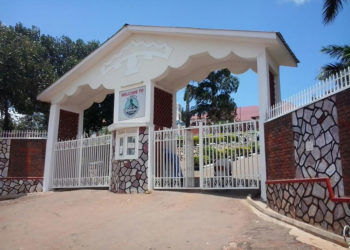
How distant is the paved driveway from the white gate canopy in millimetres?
3983

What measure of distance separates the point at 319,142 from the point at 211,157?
13.0 ft

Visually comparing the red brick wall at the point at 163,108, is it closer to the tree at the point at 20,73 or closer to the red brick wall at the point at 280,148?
the red brick wall at the point at 280,148

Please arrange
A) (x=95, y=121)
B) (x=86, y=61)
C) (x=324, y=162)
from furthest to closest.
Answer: (x=95, y=121), (x=86, y=61), (x=324, y=162)

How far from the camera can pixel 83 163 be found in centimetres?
1321

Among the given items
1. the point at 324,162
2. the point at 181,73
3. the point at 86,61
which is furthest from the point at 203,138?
the point at 86,61

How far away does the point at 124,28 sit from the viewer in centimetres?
1187

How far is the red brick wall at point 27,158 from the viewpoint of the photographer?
559 inches

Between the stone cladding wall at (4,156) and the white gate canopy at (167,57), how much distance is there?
2.84 meters

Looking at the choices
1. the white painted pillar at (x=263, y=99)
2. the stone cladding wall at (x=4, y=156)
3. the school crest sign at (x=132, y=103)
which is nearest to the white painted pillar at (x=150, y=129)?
the school crest sign at (x=132, y=103)

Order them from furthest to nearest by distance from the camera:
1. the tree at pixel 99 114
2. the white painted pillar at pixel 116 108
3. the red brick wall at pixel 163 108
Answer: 1. the tree at pixel 99 114
2. the white painted pillar at pixel 116 108
3. the red brick wall at pixel 163 108

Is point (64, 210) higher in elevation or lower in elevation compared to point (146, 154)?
lower

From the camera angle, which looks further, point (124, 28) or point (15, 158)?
point (15, 158)

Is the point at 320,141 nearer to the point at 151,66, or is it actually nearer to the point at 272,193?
the point at 272,193

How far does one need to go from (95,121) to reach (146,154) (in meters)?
8.51
